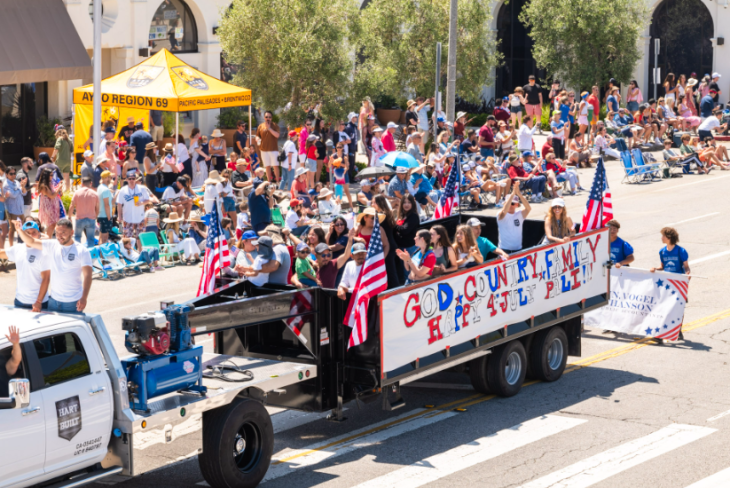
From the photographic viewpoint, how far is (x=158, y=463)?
8.89 metres

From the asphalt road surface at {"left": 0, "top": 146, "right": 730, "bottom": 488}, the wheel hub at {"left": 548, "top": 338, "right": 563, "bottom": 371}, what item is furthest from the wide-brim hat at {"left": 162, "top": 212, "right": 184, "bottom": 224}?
the wheel hub at {"left": 548, "top": 338, "right": 563, "bottom": 371}

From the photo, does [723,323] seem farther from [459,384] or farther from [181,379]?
[181,379]

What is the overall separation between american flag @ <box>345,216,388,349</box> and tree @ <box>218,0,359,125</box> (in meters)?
16.8

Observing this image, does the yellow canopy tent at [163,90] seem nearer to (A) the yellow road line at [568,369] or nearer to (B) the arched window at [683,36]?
(A) the yellow road line at [568,369]

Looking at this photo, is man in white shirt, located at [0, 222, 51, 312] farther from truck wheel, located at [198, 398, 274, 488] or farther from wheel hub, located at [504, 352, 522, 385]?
wheel hub, located at [504, 352, 522, 385]

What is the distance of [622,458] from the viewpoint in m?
10.6

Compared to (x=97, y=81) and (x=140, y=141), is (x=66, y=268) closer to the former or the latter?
(x=97, y=81)

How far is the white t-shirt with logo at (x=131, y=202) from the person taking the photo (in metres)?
19.5

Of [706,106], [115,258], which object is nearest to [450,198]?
[115,258]

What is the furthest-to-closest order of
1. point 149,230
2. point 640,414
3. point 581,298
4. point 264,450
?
point 149,230, point 581,298, point 640,414, point 264,450

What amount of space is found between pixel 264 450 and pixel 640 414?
4686 millimetres

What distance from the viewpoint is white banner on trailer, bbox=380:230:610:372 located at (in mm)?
10922

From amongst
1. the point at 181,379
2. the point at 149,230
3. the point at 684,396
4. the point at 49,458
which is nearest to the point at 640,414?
the point at 684,396

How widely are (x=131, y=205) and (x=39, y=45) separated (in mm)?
9083
